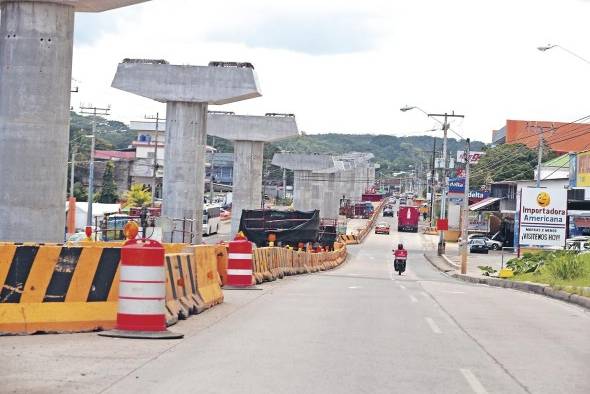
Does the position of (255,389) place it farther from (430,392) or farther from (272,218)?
(272,218)

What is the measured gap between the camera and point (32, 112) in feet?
71.9

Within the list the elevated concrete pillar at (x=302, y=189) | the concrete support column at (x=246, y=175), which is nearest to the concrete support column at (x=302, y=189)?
the elevated concrete pillar at (x=302, y=189)

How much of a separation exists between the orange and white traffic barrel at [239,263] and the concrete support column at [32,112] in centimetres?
406

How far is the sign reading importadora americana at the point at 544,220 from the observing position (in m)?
44.1

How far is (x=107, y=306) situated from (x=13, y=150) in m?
9.67

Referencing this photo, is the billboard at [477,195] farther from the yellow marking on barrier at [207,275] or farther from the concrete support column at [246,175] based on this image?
the yellow marking on barrier at [207,275]

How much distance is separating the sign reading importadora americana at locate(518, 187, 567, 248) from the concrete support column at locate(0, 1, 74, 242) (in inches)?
1050

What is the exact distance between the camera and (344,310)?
18469mm

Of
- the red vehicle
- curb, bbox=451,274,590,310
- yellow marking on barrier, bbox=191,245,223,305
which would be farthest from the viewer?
the red vehicle

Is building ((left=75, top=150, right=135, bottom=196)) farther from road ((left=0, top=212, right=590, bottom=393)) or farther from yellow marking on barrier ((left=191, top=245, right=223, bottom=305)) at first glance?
road ((left=0, top=212, right=590, bottom=393))

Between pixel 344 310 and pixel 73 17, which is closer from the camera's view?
pixel 344 310

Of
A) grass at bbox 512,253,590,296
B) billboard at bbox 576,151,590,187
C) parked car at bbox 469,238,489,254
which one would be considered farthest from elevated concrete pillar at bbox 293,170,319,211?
grass at bbox 512,253,590,296

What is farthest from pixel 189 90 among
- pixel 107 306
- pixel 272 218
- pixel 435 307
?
pixel 107 306

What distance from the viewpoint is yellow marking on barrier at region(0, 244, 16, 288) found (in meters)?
12.8
